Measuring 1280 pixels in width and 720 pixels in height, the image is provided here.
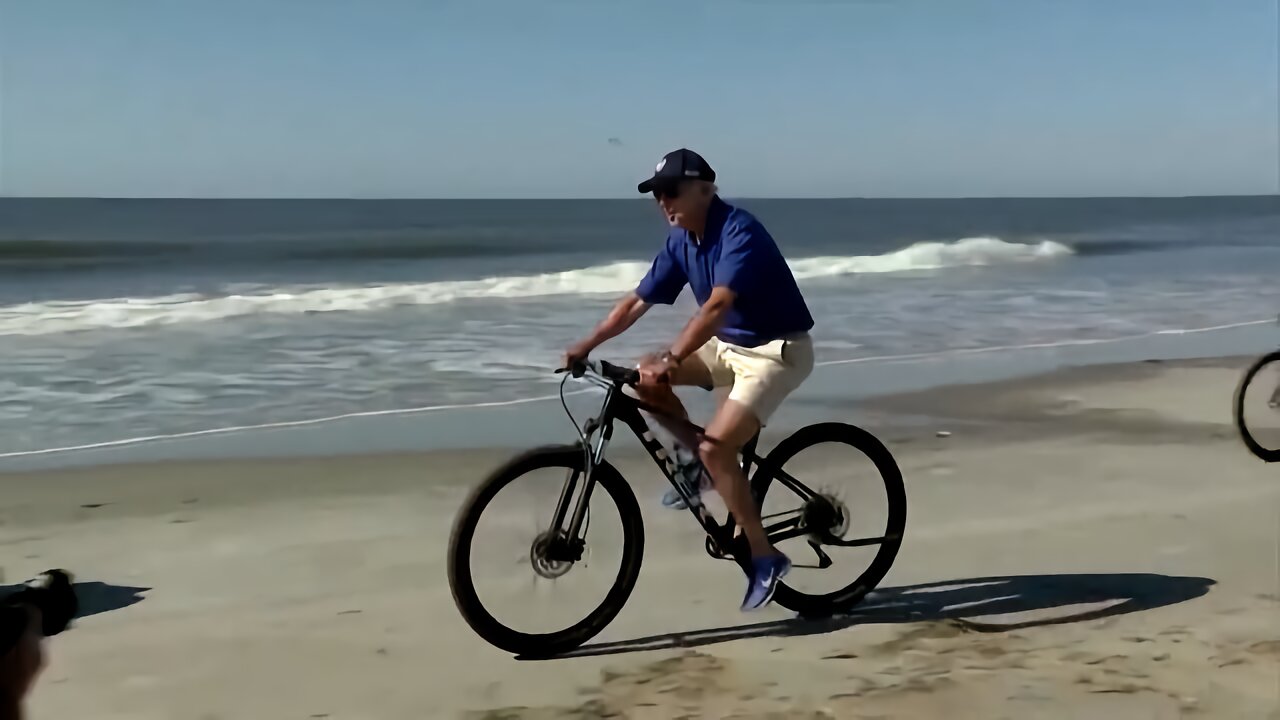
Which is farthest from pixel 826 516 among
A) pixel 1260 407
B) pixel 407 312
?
pixel 407 312

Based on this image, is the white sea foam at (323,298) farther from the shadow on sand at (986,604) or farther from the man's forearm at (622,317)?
the shadow on sand at (986,604)

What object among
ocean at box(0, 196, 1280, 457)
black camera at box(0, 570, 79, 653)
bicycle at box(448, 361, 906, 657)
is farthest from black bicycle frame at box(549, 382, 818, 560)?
ocean at box(0, 196, 1280, 457)

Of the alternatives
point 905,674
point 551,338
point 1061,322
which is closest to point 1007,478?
point 905,674

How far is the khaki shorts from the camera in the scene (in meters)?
4.23

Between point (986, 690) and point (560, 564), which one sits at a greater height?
point (560, 564)

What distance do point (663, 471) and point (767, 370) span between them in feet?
1.78

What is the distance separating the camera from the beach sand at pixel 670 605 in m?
3.83

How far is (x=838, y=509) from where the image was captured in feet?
15.4

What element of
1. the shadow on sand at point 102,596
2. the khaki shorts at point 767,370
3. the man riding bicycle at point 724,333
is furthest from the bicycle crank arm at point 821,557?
the shadow on sand at point 102,596

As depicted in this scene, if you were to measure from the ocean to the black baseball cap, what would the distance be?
530 cm

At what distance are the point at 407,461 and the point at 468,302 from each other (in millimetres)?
12262

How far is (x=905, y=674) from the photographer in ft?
13.0

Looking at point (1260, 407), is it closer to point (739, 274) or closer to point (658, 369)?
point (739, 274)

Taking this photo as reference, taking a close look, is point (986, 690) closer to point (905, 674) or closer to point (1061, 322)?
point (905, 674)
